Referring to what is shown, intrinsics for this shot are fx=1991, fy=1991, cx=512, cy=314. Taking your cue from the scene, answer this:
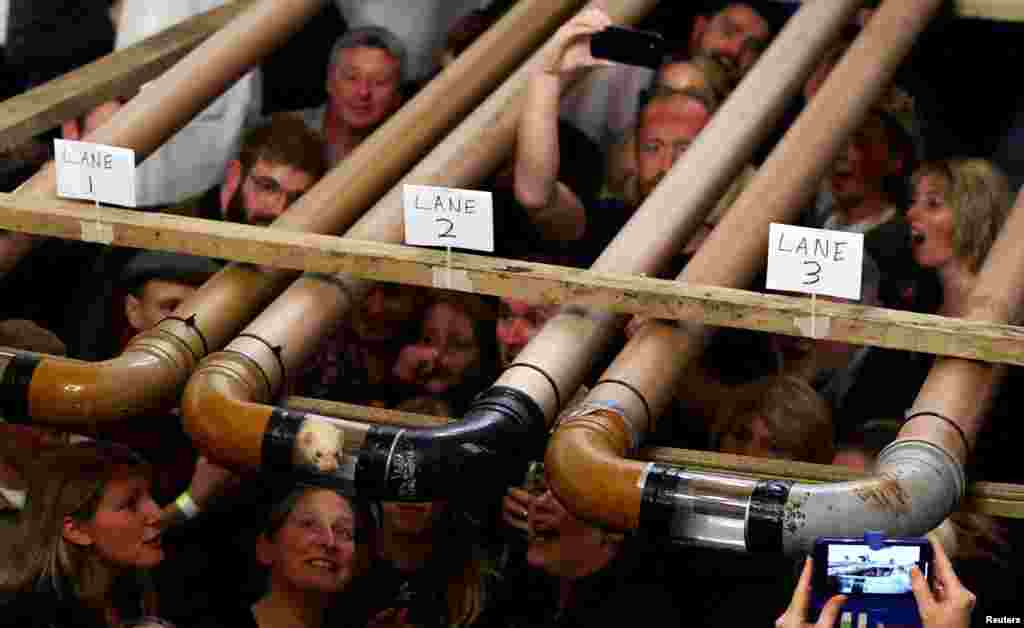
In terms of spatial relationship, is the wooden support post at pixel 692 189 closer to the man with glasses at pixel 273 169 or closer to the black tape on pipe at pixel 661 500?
the black tape on pipe at pixel 661 500

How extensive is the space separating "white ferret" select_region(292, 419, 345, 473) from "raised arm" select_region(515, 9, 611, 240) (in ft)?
3.62

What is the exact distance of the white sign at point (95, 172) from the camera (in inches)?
168

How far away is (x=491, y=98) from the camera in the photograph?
190 inches

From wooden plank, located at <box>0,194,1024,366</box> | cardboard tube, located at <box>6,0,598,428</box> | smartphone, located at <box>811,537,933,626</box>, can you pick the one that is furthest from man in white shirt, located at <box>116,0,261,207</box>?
smartphone, located at <box>811,537,933,626</box>

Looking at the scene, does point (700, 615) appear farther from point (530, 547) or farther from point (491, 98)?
point (491, 98)

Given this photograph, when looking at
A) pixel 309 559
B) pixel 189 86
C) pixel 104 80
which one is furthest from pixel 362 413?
pixel 104 80

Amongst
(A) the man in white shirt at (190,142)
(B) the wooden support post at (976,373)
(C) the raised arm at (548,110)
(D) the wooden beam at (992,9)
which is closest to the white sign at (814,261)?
(B) the wooden support post at (976,373)

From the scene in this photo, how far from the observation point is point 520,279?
396cm

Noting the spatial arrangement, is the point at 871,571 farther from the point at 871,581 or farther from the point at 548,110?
the point at 548,110

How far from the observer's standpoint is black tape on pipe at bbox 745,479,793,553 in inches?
137

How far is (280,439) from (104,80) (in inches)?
68.4

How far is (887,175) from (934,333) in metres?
1.49

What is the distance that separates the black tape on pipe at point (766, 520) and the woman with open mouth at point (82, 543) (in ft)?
4.74

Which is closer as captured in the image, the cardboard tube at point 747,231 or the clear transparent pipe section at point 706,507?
the clear transparent pipe section at point 706,507
